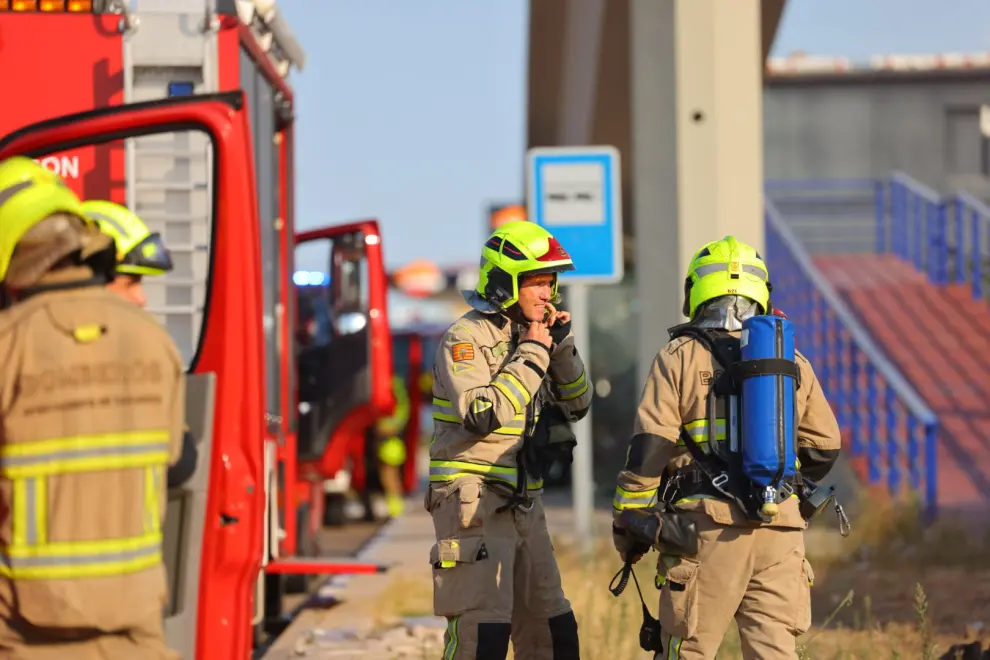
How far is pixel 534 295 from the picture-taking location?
16.9 ft

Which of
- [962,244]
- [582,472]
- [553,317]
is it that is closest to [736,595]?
[553,317]

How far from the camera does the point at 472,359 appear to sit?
5.09 m

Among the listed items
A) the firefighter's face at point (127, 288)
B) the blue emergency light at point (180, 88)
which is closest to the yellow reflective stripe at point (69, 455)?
the firefighter's face at point (127, 288)

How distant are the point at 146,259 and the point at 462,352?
1100mm

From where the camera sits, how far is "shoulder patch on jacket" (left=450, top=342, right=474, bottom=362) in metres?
5.09

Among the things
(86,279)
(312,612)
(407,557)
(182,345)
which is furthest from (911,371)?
(86,279)

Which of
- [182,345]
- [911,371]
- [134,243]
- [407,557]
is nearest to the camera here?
[134,243]

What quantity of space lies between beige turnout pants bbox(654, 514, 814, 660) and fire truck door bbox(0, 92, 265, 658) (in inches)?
51.9

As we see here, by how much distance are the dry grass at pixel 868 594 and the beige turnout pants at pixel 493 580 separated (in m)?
1.10

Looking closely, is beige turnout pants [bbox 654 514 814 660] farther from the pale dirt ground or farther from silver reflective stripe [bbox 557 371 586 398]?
the pale dirt ground

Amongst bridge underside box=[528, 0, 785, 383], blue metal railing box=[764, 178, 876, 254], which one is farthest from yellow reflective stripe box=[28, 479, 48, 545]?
blue metal railing box=[764, 178, 876, 254]

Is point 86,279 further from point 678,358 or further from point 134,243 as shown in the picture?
point 678,358

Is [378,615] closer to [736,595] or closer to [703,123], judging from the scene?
[703,123]

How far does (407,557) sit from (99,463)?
29.3 feet
